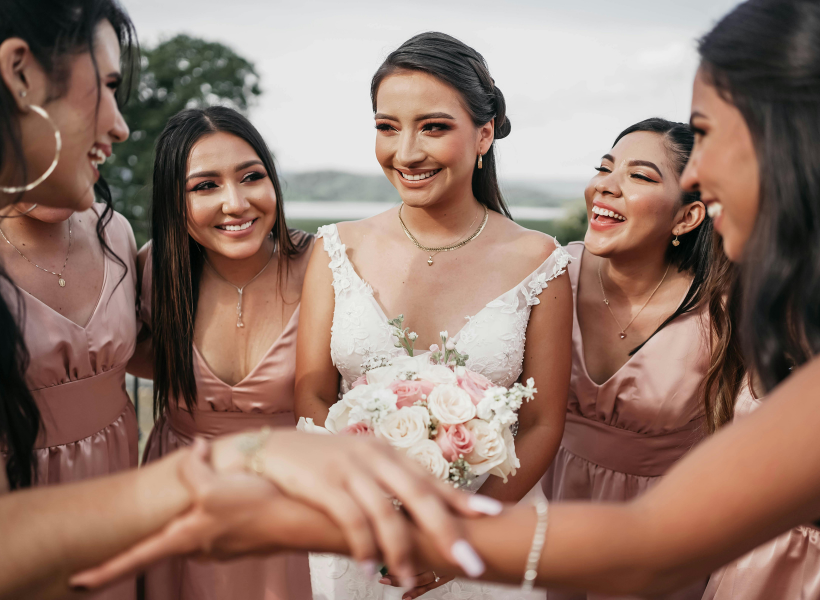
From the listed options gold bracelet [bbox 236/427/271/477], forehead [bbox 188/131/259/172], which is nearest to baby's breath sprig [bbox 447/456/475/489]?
gold bracelet [bbox 236/427/271/477]

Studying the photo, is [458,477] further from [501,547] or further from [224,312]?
[224,312]

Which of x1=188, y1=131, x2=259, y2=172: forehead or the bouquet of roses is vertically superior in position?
x1=188, y1=131, x2=259, y2=172: forehead

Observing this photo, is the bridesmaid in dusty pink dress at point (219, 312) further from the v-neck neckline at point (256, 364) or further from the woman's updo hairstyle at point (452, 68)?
the woman's updo hairstyle at point (452, 68)

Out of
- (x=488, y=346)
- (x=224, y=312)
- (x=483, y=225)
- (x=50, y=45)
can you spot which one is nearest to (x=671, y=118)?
(x=483, y=225)

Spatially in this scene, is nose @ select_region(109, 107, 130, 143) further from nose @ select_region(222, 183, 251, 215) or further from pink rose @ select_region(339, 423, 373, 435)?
pink rose @ select_region(339, 423, 373, 435)

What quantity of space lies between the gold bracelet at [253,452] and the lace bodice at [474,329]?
151 cm

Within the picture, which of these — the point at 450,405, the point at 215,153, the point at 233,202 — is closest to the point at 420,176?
the point at 233,202

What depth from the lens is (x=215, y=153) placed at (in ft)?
10.9

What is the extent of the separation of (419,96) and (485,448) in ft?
5.60

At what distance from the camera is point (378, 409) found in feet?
6.88

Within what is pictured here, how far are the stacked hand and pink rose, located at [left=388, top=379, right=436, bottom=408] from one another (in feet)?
2.28

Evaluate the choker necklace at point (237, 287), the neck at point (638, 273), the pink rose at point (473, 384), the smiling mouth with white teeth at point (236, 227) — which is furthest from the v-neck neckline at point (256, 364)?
the neck at point (638, 273)

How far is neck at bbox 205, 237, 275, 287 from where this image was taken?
3602mm

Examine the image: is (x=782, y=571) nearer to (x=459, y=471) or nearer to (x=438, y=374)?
(x=459, y=471)
